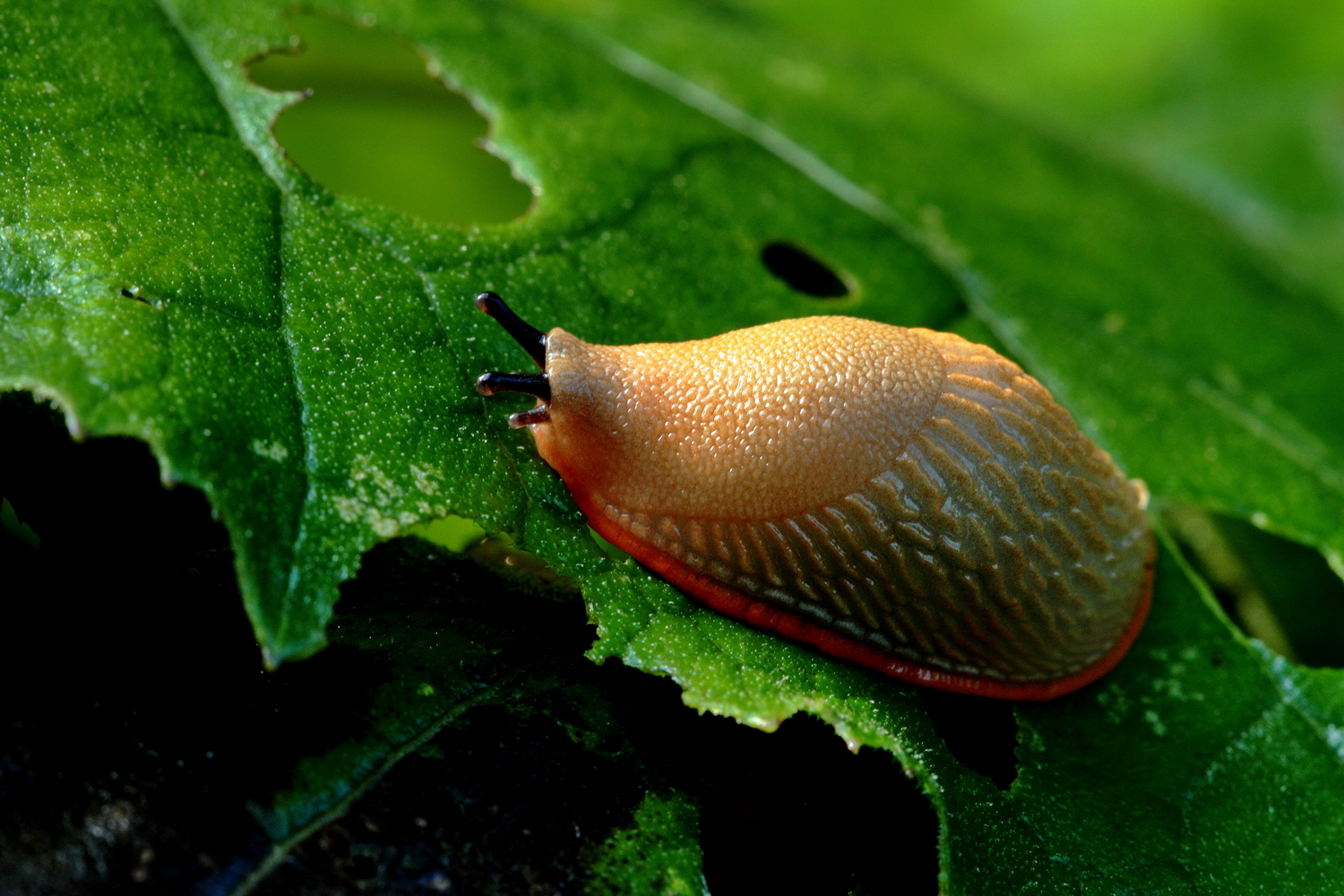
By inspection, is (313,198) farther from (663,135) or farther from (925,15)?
(925,15)

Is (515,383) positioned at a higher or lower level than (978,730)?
higher

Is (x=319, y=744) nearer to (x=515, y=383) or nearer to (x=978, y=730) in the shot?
(x=515, y=383)

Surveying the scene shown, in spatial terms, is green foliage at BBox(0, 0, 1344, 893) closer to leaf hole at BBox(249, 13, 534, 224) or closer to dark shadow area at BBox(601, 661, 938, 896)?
dark shadow area at BBox(601, 661, 938, 896)

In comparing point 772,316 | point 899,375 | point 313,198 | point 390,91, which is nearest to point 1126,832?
point 899,375

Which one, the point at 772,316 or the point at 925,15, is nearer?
the point at 772,316

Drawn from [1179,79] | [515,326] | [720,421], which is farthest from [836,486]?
[1179,79]

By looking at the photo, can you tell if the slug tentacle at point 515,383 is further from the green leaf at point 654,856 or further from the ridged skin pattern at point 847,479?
the green leaf at point 654,856

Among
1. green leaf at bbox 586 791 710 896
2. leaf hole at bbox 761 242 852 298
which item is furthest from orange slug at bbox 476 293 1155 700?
leaf hole at bbox 761 242 852 298
